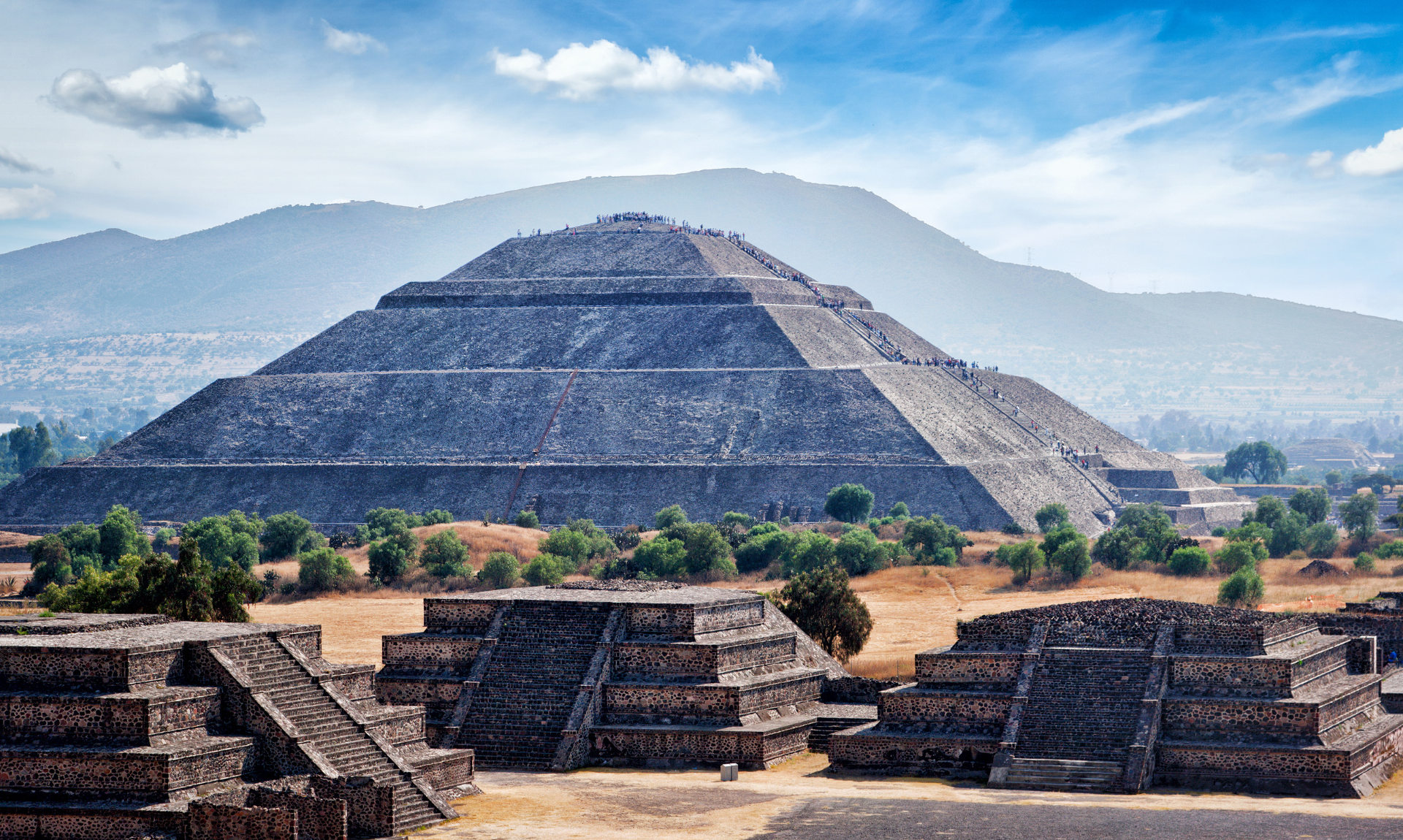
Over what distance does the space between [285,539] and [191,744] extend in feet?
194

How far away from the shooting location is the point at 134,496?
359 feet

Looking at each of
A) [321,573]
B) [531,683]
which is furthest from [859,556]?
[531,683]

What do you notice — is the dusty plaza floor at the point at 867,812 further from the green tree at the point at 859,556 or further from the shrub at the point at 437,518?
the shrub at the point at 437,518

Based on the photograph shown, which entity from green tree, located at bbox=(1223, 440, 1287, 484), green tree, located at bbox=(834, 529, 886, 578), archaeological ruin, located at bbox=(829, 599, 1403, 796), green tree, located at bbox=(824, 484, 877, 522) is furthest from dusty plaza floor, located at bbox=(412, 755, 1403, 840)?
green tree, located at bbox=(1223, 440, 1287, 484)

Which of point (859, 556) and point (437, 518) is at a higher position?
point (437, 518)

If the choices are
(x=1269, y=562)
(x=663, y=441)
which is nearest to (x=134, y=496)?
(x=663, y=441)

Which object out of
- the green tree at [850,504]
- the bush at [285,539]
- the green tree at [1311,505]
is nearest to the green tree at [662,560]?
the bush at [285,539]

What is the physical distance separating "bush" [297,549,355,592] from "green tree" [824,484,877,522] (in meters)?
31.9

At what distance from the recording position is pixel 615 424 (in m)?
114

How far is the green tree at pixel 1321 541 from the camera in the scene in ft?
294

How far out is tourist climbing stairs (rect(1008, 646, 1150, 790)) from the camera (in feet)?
116

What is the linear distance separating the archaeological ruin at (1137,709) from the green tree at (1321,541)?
51.6 metres

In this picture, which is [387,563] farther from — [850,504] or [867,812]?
[867,812]

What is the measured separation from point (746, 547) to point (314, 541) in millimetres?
22963
